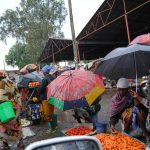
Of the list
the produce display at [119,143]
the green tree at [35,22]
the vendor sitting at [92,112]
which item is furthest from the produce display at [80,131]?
the green tree at [35,22]

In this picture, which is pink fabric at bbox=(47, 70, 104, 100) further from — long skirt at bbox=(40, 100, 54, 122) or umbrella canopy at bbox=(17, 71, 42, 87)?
umbrella canopy at bbox=(17, 71, 42, 87)

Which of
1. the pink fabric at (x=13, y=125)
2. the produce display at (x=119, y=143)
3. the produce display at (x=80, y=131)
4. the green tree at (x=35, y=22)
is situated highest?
the green tree at (x=35, y=22)

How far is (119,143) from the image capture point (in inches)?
198

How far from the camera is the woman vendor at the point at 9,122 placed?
6.18 metres

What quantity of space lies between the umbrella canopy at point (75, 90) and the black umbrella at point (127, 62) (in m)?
0.30

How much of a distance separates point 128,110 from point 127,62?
905 millimetres

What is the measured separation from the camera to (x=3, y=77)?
20.6ft

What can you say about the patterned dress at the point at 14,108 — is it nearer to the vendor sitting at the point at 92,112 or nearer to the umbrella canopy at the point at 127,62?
the vendor sitting at the point at 92,112

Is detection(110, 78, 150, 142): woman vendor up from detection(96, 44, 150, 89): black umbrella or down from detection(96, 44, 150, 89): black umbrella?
down

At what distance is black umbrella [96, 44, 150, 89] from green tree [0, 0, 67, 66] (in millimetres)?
33817

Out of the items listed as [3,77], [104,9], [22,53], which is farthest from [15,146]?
[22,53]

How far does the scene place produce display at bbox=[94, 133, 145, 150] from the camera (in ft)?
15.9

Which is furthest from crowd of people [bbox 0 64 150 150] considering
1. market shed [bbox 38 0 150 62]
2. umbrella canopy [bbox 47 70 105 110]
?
market shed [bbox 38 0 150 62]

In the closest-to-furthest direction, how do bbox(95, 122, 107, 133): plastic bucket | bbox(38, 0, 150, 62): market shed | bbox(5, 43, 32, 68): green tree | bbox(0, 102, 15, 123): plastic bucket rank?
bbox(0, 102, 15, 123): plastic bucket, bbox(95, 122, 107, 133): plastic bucket, bbox(38, 0, 150, 62): market shed, bbox(5, 43, 32, 68): green tree
